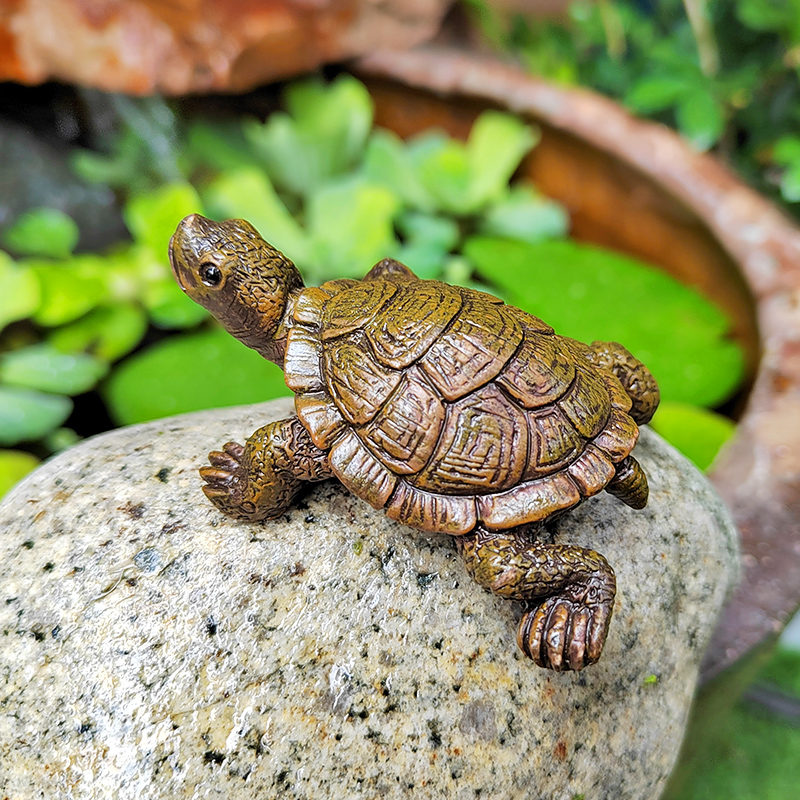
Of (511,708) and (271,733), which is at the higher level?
(511,708)

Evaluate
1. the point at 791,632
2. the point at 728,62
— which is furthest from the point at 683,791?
the point at 728,62

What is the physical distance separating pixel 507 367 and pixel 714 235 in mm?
1381

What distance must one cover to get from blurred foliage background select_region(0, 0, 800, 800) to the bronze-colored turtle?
874 mm

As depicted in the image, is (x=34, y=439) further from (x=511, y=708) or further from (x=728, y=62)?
(x=728, y=62)

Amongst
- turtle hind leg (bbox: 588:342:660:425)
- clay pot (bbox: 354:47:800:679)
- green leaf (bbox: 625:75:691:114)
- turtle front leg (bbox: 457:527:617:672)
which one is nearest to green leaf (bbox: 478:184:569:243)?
clay pot (bbox: 354:47:800:679)

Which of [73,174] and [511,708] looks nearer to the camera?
[511,708]

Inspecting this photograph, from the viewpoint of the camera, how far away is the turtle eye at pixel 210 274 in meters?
1.10

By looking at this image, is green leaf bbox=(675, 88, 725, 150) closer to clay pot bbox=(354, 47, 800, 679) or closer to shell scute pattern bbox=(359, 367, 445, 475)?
clay pot bbox=(354, 47, 800, 679)

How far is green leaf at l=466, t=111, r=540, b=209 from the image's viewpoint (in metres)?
2.34

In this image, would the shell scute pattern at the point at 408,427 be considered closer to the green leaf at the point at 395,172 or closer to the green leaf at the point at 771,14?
the green leaf at the point at 395,172

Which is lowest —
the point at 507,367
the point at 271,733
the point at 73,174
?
the point at 73,174

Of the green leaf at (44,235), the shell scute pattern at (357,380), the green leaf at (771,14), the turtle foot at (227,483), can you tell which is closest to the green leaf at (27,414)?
the green leaf at (44,235)

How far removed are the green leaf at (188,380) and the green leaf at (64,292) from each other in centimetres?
21

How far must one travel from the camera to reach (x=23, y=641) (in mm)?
977
